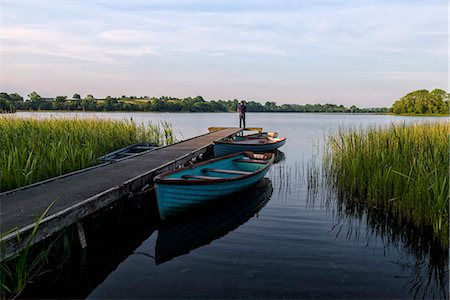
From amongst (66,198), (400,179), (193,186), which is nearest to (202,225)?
(193,186)

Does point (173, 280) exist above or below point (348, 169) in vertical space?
below

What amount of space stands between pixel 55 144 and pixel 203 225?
4918 mm

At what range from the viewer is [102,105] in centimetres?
5075

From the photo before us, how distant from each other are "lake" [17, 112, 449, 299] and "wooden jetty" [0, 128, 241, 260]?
2.76 feet

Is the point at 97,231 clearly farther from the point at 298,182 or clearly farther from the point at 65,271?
the point at 298,182

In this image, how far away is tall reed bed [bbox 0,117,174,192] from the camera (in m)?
6.29

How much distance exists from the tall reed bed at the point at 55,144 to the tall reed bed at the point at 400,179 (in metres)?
6.91

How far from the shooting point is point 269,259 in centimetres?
513

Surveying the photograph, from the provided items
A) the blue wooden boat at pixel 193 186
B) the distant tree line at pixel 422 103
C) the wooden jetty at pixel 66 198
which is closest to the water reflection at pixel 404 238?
the blue wooden boat at pixel 193 186

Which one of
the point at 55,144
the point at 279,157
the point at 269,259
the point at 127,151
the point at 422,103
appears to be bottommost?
the point at 269,259

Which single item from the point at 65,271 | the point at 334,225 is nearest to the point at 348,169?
the point at 334,225

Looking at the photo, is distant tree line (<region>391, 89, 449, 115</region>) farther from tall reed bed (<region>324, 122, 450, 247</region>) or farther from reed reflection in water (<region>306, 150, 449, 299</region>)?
reed reflection in water (<region>306, 150, 449, 299</region>)

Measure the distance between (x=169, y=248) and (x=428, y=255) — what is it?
429cm

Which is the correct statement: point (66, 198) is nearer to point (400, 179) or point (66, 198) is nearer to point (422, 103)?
point (400, 179)
